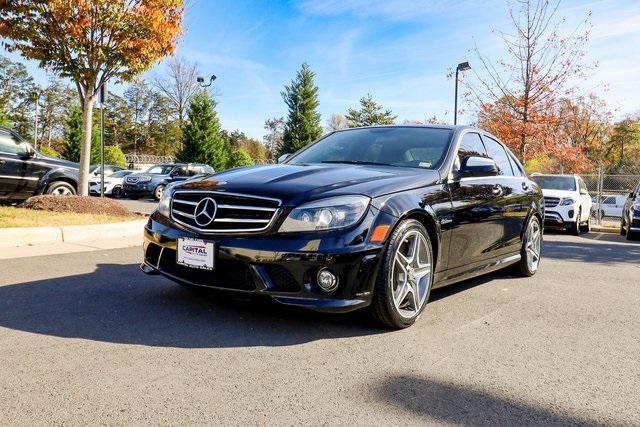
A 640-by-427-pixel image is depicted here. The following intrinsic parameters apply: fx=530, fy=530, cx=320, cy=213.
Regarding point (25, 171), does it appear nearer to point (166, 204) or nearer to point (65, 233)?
point (65, 233)

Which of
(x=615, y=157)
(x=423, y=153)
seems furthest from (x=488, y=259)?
(x=615, y=157)

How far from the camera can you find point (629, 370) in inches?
116

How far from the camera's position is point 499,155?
5.54m

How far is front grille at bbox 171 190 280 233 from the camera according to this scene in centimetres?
328

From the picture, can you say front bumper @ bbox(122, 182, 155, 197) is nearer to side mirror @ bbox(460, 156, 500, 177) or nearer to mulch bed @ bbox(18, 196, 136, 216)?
mulch bed @ bbox(18, 196, 136, 216)

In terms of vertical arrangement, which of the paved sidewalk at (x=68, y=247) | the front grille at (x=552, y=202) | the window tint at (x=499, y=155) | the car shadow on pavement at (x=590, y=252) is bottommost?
the car shadow on pavement at (x=590, y=252)

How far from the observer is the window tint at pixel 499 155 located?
209 inches

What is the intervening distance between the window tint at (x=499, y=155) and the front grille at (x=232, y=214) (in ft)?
9.41

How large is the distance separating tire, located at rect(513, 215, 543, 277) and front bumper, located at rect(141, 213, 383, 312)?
3083 mm

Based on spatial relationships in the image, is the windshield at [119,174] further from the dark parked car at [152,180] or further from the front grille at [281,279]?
the front grille at [281,279]

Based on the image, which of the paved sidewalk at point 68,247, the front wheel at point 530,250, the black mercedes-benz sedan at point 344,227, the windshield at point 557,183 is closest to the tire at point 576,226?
the windshield at point 557,183

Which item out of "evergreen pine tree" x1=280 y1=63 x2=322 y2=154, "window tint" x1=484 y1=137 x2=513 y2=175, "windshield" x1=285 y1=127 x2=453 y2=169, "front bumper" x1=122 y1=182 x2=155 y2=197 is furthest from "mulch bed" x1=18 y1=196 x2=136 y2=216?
"evergreen pine tree" x1=280 y1=63 x2=322 y2=154

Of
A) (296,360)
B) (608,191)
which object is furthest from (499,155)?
(608,191)

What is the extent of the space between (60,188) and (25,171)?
2.64 ft
